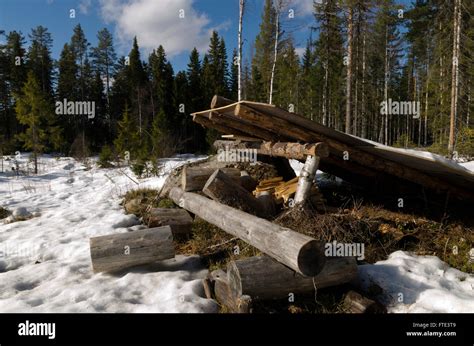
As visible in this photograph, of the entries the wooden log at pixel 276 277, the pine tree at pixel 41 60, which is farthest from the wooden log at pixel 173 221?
the pine tree at pixel 41 60

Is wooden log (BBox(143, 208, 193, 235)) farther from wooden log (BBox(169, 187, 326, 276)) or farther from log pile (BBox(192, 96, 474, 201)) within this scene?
log pile (BBox(192, 96, 474, 201))

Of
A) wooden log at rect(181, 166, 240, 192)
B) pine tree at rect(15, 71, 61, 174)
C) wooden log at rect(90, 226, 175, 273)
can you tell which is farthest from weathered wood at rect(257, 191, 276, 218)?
pine tree at rect(15, 71, 61, 174)

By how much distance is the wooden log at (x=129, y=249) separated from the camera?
4484mm

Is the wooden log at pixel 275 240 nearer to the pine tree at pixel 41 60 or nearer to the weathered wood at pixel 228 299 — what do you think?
the weathered wood at pixel 228 299

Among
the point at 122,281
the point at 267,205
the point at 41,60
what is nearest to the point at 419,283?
the point at 267,205

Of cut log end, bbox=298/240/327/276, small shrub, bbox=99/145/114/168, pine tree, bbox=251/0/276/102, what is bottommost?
cut log end, bbox=298/240/327/276

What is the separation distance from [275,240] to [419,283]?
5.94 feet

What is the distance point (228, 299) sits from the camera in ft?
11.5

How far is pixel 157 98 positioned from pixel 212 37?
11025mm

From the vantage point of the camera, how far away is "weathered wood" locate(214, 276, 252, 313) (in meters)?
3.21

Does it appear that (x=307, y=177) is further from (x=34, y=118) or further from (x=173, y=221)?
(x=34, y=118)

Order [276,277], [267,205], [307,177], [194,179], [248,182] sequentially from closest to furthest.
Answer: [276,277], [307,177], [267,205], [194,179], [248,182]

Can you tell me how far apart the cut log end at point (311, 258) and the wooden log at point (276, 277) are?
0.99ft

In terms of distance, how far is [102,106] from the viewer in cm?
4006
